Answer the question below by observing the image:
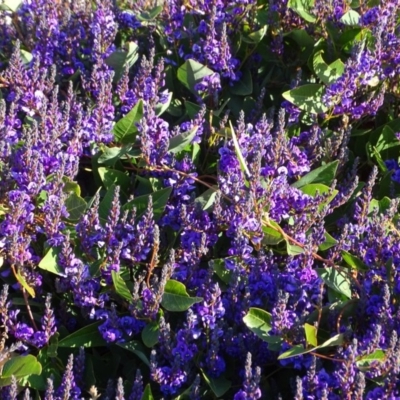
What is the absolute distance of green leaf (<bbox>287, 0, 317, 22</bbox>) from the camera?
2963mm

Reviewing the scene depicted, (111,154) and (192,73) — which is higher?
(192,73)

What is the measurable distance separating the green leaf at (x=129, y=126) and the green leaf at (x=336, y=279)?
904 millimetres

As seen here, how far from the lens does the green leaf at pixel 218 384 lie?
210cm

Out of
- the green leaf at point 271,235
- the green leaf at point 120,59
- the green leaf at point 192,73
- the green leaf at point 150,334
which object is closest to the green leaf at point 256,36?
the green leaf at point 192,73

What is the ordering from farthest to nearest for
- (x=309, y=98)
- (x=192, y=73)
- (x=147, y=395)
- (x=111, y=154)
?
(x=192, y=73), (x=309, y=98), (x=111, y=154), (x=147, y=395)

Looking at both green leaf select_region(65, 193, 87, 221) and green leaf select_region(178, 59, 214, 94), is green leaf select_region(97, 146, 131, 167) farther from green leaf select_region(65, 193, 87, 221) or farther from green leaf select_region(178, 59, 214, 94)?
green leaf select_region(178, 59, 214, 94)

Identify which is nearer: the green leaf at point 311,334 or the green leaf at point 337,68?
Answer: the green leaf at point 311,334

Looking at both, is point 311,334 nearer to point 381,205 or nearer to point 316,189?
point 316,189

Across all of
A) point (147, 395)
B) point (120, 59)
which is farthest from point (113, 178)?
point (147, 395)

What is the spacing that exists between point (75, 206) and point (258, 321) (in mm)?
762

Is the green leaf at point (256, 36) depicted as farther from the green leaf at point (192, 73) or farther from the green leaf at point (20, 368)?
the green leaf at point (20, 368)

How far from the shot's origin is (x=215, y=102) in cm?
293

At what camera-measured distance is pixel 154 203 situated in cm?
247

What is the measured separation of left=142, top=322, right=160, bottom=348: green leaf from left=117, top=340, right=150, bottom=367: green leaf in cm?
5
